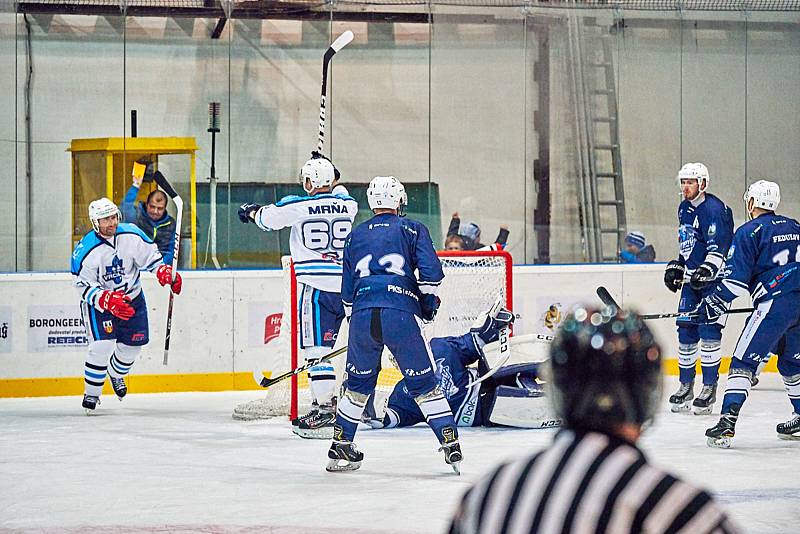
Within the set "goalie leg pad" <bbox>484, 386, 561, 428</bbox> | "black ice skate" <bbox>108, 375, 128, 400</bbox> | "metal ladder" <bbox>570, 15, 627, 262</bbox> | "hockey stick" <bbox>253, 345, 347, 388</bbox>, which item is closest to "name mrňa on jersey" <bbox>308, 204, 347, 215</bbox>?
"hockey stick" <bbox>253, 345, 347, 388</bbox>

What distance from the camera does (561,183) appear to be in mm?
9484

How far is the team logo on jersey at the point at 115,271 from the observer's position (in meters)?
6.91

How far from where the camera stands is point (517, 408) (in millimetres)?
6141

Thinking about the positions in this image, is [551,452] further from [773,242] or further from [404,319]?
[773,242]

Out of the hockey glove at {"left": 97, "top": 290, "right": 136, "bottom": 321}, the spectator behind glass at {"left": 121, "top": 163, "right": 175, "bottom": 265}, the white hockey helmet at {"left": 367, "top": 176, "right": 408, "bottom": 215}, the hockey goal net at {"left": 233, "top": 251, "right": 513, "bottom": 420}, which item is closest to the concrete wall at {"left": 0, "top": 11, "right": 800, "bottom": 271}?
the spectator behind glass at {"left": 121, "top": 163, "right": 175, "bottom": 265}

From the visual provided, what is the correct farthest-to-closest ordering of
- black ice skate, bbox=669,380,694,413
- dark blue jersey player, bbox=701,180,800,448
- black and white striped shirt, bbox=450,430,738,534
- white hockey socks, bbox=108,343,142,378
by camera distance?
1. white hockey socks, bbox=108,343,142,378
2. black ice skate, bbox=669,380,694,413
3. dark blue jersey player, bbox=701,180,800,448
4. black and white striped shirt, bbox=450,430,738,534

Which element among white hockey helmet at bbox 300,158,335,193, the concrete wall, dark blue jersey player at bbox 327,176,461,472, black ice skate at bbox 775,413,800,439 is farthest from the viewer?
the concrete wall

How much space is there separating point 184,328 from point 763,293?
378 cm

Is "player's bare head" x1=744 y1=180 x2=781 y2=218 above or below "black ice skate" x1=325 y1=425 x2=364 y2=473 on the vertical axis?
above

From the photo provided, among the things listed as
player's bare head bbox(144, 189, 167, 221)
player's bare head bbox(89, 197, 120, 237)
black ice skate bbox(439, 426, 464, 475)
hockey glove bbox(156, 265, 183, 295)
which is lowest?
black ice skate bbox(439, 426, 464, 475)

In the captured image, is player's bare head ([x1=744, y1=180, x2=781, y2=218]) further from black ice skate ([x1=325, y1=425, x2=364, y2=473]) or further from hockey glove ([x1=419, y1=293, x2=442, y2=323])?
black ice skate ([x1=325, y1=425, x2=364, y2=473])

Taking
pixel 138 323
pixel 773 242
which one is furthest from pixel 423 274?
pixel 138 323

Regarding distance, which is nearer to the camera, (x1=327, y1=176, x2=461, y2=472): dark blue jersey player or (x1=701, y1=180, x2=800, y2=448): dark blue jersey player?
(x1=327, y1=176, x2=461, y2=472): dark blue jersey player

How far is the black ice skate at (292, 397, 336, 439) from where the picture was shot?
233 inches
